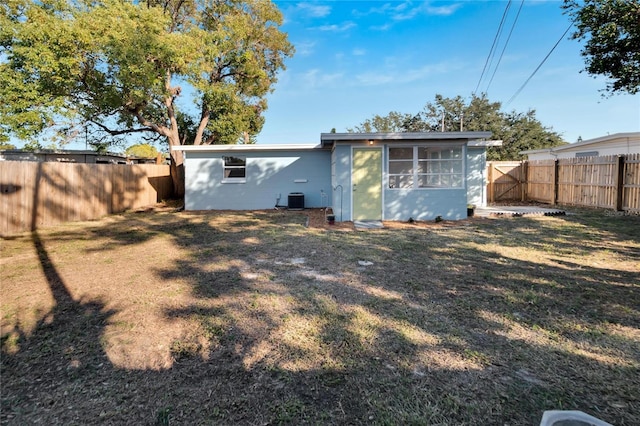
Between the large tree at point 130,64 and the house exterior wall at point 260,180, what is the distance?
391 centimetres

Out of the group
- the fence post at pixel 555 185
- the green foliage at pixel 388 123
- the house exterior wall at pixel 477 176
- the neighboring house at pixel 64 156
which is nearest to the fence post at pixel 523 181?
the fence post at pixel 555 185

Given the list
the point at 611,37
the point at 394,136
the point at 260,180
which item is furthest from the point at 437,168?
the point at 260,180

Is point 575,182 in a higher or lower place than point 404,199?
higher

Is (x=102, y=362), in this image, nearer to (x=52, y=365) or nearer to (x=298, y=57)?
(x=52, y=365)

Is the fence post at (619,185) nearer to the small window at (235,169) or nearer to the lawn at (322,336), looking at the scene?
the lawn at (322,336)

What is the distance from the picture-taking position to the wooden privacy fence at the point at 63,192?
8.41 meters

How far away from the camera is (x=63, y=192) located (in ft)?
33.6

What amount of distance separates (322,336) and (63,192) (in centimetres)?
1074

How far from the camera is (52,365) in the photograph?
8.64 feet

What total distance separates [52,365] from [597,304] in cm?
520

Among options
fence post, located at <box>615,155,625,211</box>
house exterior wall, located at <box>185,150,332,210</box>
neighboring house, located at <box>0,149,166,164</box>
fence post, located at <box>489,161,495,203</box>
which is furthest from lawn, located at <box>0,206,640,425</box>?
neighboring house, located at <box>0,149,166,164</box>

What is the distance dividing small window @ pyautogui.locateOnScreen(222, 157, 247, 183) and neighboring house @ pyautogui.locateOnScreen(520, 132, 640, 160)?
14.9 metres

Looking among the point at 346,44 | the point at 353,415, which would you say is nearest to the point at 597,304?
the point at 353,415

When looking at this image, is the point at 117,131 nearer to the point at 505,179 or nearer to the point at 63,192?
the point at 63,192
